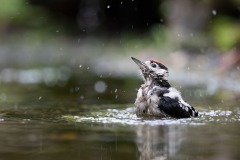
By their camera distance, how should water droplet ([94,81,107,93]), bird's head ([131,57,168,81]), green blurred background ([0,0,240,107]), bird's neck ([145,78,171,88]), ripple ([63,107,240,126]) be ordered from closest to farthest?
ripple ([63,107,240,126]) → bird's neck ([145,78,171,88]) → bird's head ([131,57,168,81]) → green blurred background ([0,0,240,107]) → water droplet ([94,81,107,93])

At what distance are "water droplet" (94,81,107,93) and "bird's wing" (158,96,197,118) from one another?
4.05 meters

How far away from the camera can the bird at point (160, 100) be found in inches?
338

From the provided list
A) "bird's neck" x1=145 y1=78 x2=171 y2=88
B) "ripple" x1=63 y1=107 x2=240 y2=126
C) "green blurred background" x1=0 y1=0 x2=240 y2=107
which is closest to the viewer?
"ripple" x1=63 y1=107 x2=240 y2=126

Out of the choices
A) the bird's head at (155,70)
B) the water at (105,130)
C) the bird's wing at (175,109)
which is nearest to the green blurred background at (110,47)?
the water at (105,130)

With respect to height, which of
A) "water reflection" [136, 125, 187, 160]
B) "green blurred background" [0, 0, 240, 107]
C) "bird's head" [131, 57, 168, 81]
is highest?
"green blurred background" [0, 0, 240, 107]

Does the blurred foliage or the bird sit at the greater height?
the blurred foliage

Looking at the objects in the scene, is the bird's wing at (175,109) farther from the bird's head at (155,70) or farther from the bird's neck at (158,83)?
the bird's head at (155,70)

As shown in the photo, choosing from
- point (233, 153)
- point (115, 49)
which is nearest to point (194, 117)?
point (233, 153)

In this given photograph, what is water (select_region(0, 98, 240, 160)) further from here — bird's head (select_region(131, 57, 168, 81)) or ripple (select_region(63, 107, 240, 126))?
bird's head (select_region(131, 57, 168, 81))

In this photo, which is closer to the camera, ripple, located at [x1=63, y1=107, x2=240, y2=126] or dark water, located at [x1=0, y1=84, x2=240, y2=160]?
dark water, located at [x1=0, y1=84, x2=240, y2=160]

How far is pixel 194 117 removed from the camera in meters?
8.76

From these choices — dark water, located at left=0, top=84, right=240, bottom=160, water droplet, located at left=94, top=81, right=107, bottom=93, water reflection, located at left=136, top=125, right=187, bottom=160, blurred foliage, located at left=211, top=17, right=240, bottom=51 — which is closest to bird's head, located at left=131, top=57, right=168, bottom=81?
dark water, located at left=0, top=84, right=240, bottom=160

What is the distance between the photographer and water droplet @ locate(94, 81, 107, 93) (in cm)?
1278

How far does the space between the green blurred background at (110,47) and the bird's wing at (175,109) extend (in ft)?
6.97
